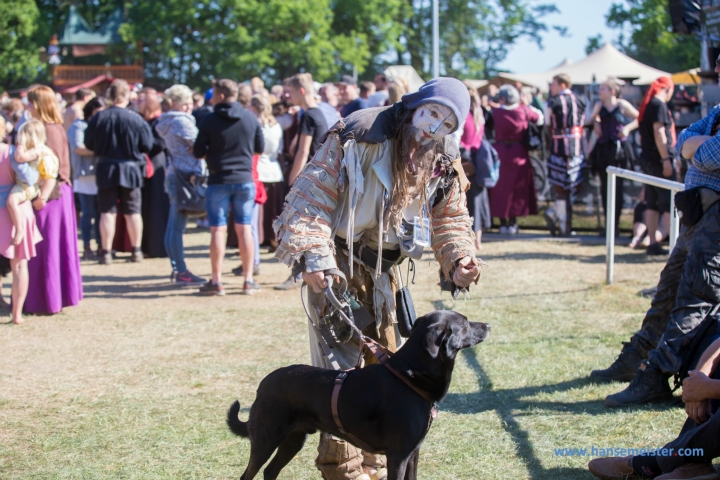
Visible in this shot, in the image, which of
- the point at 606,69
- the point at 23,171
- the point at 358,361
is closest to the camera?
the point at 358,361

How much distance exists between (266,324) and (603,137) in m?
6.35

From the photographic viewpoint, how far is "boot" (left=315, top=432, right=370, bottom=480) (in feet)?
11.4

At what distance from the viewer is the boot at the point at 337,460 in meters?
3.46

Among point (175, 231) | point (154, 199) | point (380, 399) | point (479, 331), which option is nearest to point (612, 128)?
point (175, 231)

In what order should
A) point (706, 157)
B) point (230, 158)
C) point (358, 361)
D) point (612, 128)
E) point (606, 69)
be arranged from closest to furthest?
point (358, 361) → point (706, 157) → point (230, 158) → point (612, 128) → point (606, 69)

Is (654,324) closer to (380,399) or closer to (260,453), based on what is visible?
(380,399)

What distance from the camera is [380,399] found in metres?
3.01

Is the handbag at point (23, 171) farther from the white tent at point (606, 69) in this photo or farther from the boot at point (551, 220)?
the white tent at point (606, 69)

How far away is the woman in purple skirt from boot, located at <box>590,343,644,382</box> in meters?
4.72

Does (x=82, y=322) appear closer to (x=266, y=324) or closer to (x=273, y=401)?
(x=266, y=324)

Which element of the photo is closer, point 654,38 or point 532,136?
point 532,136

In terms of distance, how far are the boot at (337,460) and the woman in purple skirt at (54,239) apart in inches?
168

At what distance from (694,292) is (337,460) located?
2.18 metres

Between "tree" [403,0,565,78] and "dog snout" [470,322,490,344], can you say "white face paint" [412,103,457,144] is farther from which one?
"tree" [403,0,565,78]
